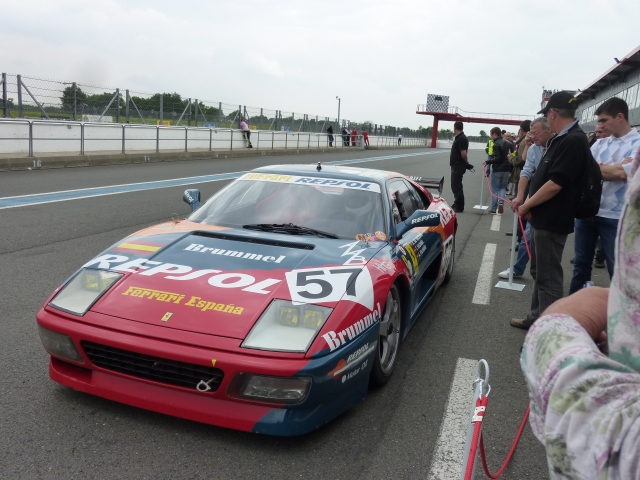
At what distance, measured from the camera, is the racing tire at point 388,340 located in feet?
11.0

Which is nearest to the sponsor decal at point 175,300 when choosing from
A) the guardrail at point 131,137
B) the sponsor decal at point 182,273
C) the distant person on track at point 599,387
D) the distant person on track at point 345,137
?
the sponsor decal at point 182,273

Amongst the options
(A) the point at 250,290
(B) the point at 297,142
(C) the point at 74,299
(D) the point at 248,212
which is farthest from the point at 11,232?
(B) the point at 297,142

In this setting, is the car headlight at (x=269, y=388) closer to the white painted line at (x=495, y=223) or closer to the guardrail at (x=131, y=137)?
the white painted line at (x=495, y=223)

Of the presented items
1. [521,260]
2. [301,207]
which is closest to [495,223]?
[521,260]

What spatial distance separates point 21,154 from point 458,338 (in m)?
14.9

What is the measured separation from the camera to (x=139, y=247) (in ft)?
A: 11.8

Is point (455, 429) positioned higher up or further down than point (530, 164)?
further down

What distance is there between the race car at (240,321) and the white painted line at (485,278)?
1871 millimetres

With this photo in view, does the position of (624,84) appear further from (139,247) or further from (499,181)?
(139,247)

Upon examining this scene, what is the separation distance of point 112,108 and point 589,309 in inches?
873

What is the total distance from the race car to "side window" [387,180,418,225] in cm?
51

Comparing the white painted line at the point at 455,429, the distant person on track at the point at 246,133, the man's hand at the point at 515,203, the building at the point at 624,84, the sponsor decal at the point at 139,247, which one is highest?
the building at the point at 624,84

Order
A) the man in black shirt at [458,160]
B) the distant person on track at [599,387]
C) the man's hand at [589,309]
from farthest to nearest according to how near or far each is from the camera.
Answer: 1. the man in black shirt at [458,160]
2. the man's hand at [589,309]
3. the distant person on track at [599,387]

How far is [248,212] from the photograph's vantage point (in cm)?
428
